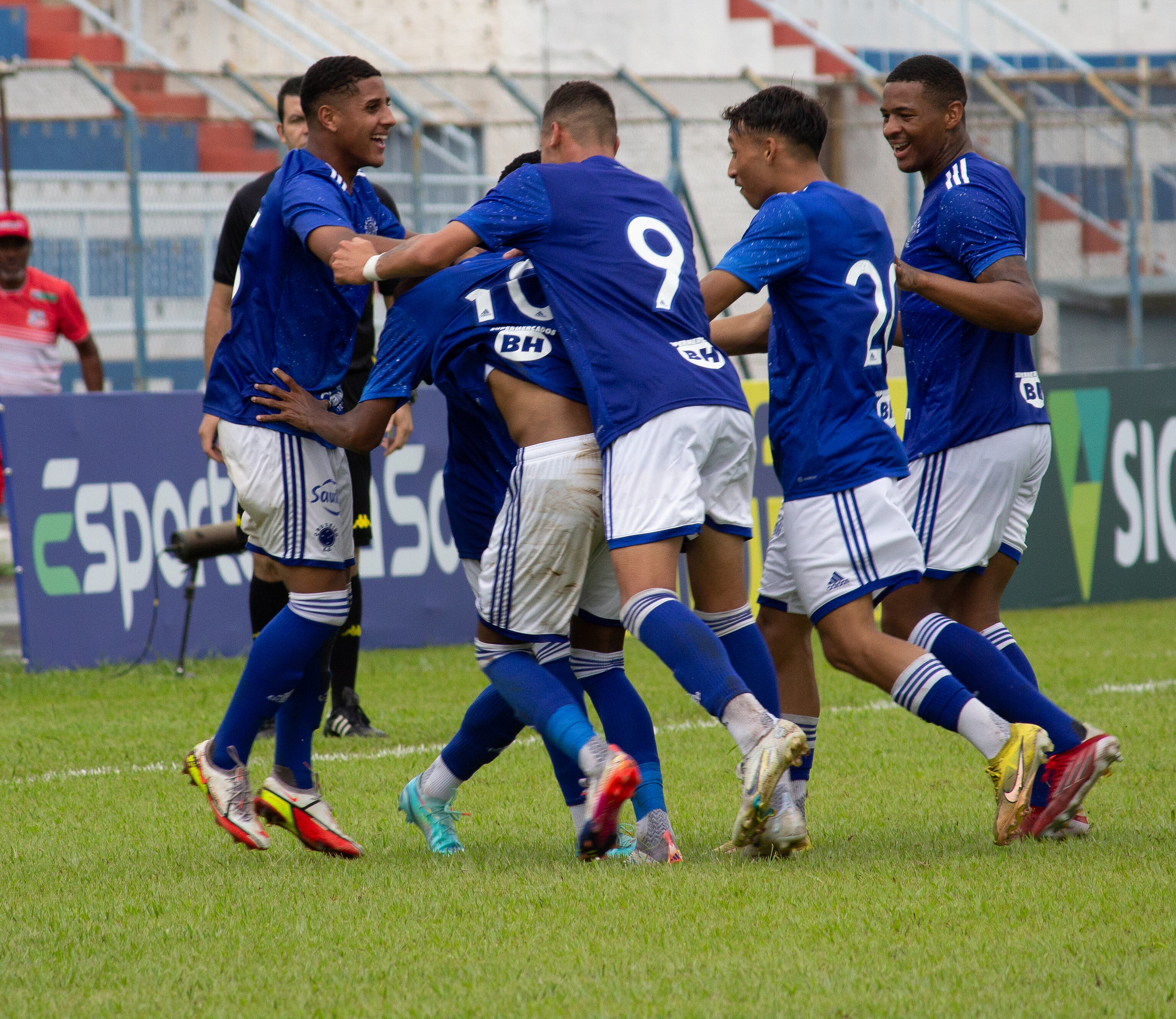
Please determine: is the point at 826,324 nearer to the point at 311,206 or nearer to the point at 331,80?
the point at 311,206

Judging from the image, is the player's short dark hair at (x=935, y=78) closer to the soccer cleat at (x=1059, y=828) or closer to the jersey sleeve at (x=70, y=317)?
the soccer cleat at (x=1059, y=828)

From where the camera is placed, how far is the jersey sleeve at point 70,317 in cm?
1015

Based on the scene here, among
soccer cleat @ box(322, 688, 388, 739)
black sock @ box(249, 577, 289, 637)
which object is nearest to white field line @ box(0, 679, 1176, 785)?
soccer cleat @ box(322, 688, 388, 739)

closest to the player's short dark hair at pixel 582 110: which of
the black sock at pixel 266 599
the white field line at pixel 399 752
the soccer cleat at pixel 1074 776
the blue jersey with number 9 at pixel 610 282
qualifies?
the blue jersey with number 9 at pixel 610 282

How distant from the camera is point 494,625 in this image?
167 inches

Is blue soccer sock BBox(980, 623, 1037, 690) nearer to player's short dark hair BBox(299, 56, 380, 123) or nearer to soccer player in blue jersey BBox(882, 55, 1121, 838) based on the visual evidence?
soccer player in blue jersey BBox(882, 55, 1121, 838)

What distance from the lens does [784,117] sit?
165 inches

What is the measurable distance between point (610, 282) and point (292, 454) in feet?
3.32

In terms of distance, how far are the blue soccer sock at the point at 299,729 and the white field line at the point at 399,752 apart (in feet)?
4.42

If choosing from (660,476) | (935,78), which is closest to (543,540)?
(660,476)

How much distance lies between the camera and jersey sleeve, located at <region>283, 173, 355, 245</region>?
4.22m

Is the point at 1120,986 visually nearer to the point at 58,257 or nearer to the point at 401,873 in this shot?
the point at 401,873

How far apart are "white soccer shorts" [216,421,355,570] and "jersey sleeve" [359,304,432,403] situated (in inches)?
12.0

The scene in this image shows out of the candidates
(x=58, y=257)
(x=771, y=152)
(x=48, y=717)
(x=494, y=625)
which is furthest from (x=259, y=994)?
(x=58, y=257)
